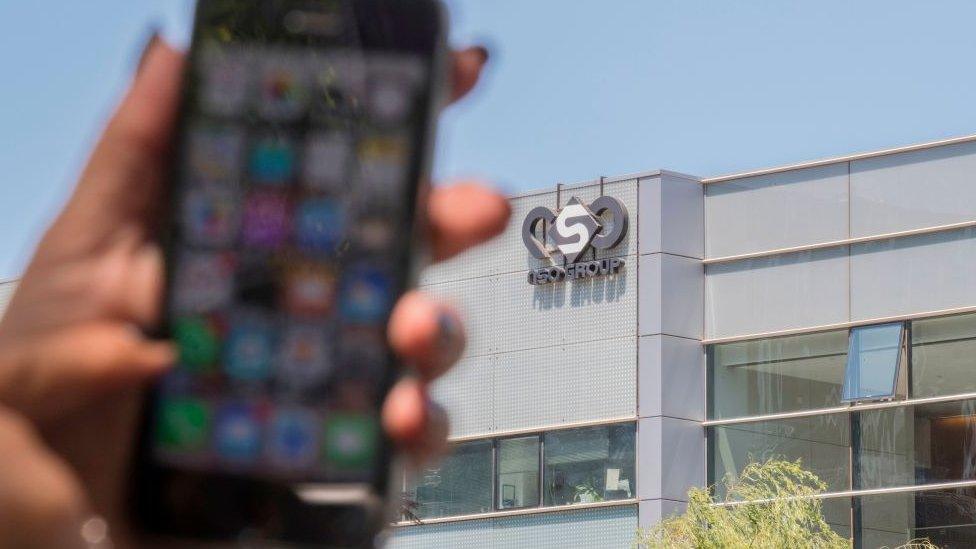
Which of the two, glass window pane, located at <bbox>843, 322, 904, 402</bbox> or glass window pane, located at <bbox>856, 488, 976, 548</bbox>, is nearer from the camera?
glass window pane, located at <bbox>856, 488, 976, 548</bbox>

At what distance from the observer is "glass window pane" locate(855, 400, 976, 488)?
2088 centimetres

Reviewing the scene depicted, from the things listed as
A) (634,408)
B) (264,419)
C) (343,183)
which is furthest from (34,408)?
(634,408)

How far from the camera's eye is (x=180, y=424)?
60.4 inches

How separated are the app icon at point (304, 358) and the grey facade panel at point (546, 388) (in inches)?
835

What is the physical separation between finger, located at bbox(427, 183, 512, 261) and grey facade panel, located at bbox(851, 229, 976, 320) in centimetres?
2003

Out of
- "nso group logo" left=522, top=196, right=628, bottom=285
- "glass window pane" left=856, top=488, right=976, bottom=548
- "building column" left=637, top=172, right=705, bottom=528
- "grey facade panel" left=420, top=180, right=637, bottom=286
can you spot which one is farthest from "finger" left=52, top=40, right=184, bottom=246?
"nso group logo" left=522, top=196, right=628, bottom=285

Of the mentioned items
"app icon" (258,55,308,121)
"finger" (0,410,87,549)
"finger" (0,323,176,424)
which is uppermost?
"app icon" (258,55,308,121)

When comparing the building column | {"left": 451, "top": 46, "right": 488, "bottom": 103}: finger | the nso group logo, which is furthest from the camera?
the nso group logo

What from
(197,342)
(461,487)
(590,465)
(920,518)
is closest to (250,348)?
(197,342)

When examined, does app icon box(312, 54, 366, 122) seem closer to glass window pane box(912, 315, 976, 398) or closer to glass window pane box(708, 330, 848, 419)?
glass window pane box(912, 315, 976, 398)

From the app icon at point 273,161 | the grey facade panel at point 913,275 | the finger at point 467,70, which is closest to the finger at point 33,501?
the app icon at point 273,161

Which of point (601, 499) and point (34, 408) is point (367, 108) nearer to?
point (34, 408)

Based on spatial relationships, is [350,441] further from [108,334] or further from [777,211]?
[777,211]

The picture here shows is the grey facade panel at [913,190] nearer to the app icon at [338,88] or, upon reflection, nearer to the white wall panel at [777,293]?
the white wall panel at [777,293]
